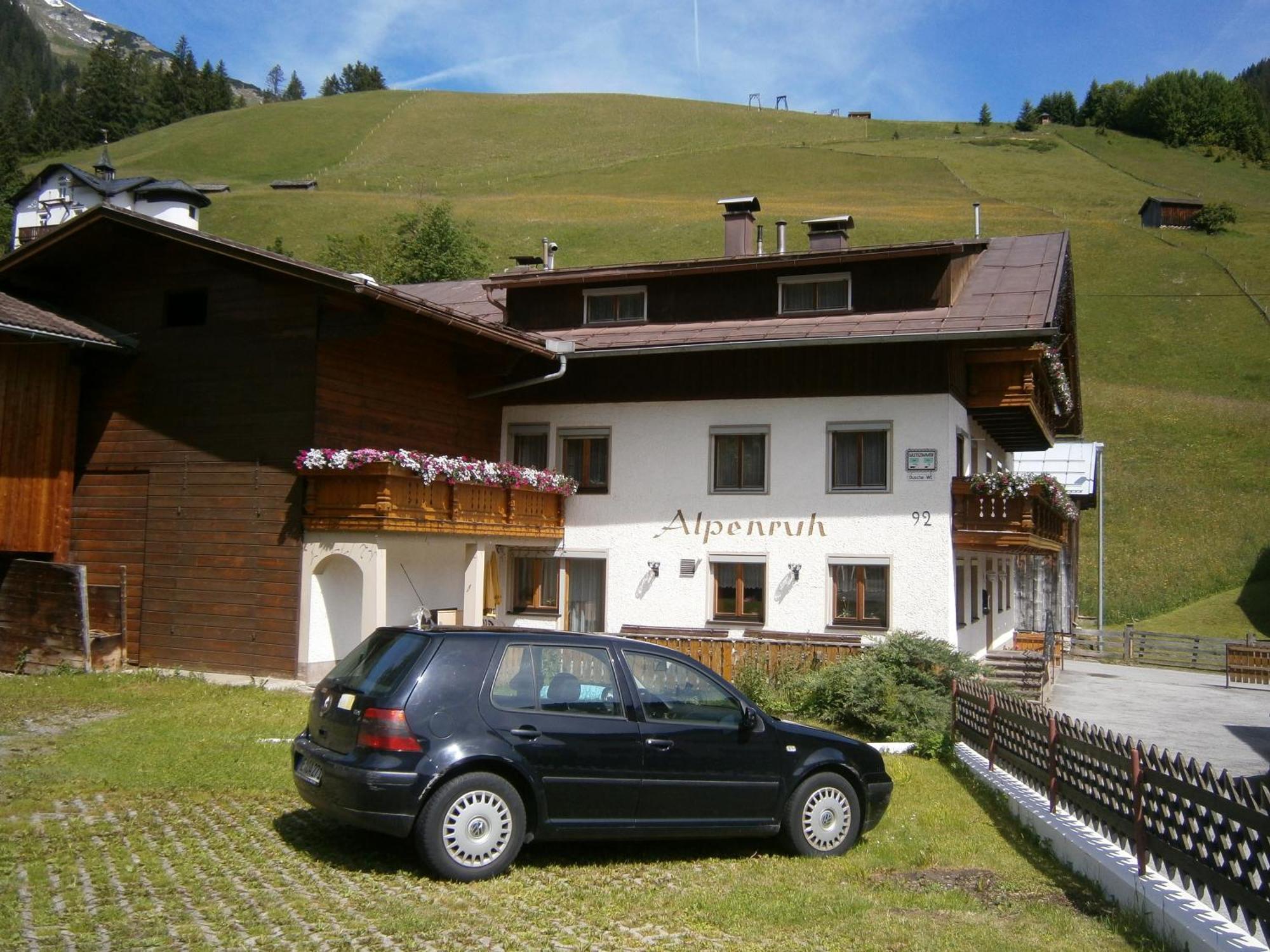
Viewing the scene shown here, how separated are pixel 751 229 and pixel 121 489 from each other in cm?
Answer: 1397

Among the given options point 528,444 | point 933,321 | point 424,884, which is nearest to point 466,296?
point 528,444

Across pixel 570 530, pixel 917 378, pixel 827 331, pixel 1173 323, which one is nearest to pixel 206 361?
pixel 570 530

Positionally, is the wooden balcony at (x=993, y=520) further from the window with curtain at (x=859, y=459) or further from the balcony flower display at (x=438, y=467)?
the balcony flower display at (x=438, y=467)

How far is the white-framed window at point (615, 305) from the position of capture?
22703 mm

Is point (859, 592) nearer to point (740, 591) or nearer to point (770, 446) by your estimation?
point (740, 591)

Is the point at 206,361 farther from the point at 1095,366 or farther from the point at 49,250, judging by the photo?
the point at 1095,366

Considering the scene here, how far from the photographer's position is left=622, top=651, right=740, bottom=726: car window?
830cm

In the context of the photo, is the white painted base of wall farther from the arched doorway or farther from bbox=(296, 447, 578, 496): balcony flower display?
the arched doorway

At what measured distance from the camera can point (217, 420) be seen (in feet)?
58.6

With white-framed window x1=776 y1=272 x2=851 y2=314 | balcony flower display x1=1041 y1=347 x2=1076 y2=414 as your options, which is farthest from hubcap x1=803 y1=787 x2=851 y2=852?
balcony flower display x1=1041 y1=347 x2=1076 y2=414

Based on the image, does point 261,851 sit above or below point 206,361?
below

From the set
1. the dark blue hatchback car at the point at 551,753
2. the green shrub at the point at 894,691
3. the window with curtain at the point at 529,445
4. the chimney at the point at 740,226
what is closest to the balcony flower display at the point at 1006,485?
the green shrub at the point at 894,691

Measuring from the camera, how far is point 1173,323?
69188 millimetres

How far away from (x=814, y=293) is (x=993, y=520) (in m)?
5.43
